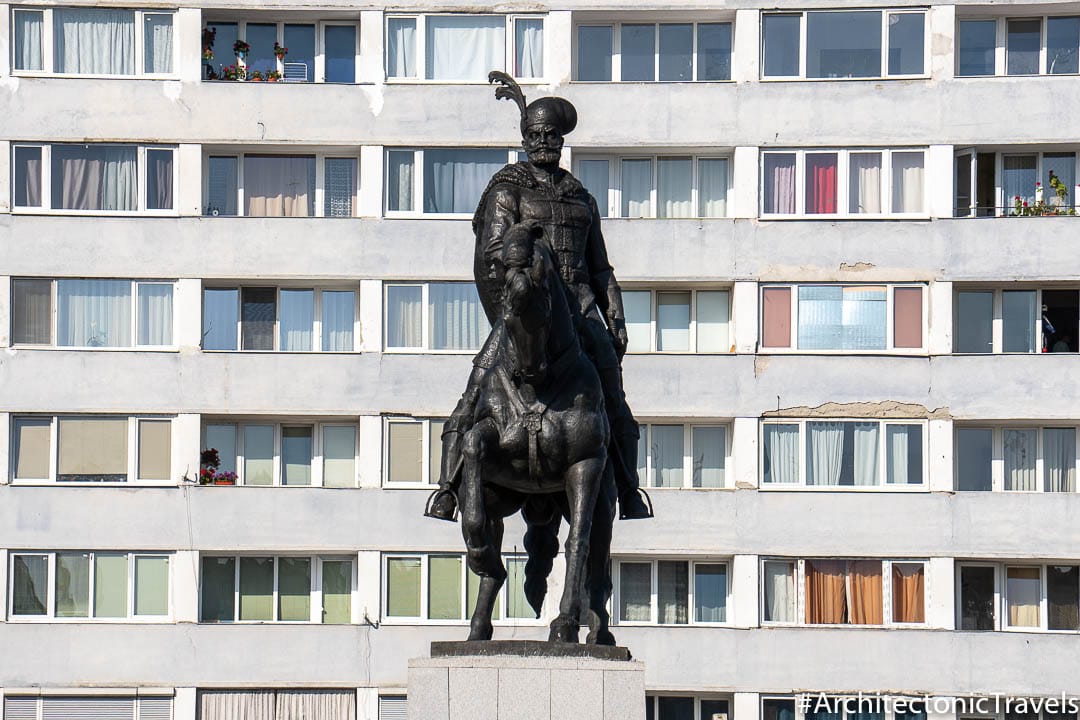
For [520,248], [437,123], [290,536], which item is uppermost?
[437,123]

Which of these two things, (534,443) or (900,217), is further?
(900,217)

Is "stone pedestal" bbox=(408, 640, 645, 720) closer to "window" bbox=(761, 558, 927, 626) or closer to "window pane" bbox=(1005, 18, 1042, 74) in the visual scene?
"window" bbox=(761, 558, 927, 626)

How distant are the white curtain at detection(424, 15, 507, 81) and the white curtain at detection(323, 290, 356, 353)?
15.5 ft

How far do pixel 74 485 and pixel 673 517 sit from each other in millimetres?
11477

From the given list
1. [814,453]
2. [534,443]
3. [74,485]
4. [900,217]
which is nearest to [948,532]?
[814,453]

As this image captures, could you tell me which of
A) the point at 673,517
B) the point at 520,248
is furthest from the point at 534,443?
the point at 673,517

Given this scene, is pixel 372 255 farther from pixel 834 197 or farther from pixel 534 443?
pixel 534 443

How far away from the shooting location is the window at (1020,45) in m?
52.3

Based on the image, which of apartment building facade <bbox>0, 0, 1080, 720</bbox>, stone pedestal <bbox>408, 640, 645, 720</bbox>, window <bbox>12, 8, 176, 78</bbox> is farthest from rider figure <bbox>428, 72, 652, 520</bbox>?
window <bbox>12, 8, 176, 78</bbox>

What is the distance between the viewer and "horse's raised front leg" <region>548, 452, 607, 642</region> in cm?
2325

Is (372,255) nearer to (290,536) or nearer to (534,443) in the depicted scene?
(290,536)

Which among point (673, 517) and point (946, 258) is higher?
point (946, 258)

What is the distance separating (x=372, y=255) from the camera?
2046 inches

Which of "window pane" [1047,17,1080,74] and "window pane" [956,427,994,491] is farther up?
"window pane" [1047,17,1080,74]
